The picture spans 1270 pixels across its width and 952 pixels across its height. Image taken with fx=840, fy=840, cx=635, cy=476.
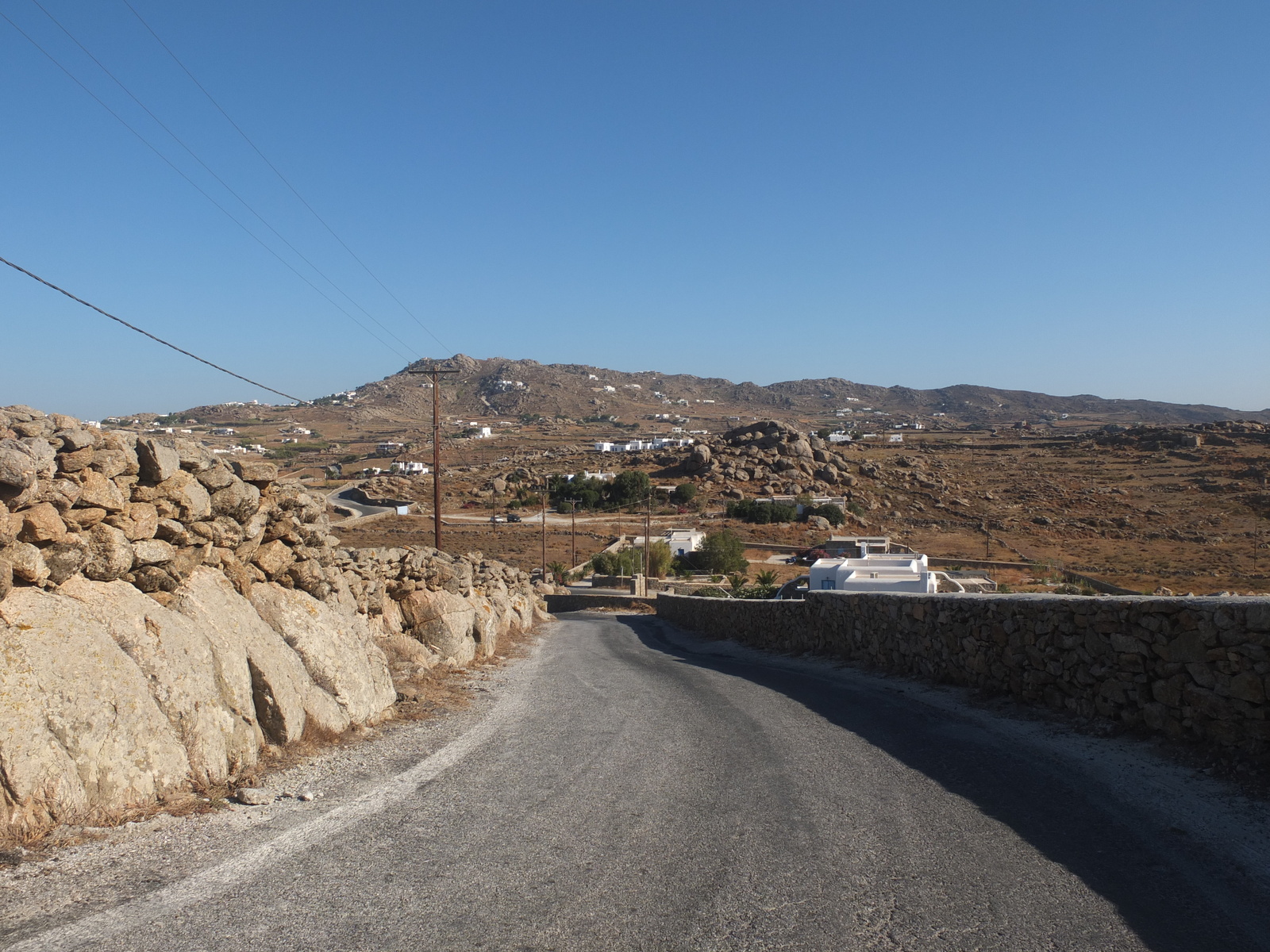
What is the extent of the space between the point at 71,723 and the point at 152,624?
114cm

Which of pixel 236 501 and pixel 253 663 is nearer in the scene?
pixel 253 663

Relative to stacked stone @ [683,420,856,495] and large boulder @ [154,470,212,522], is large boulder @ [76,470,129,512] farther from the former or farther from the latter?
stacked stone @ [683,420,856,495]

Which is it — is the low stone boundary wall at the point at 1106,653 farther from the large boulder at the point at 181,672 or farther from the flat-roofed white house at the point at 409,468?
the flat-roofed white house at the point at 409,468

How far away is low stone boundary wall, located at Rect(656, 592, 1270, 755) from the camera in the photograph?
639 cm

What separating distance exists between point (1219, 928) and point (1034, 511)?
83.2m

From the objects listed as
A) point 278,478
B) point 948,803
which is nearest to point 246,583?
point 278,478

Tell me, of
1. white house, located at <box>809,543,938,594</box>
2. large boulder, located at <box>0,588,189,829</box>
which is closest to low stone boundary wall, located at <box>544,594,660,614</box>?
white house, located at <box>809,543,938,594</box>

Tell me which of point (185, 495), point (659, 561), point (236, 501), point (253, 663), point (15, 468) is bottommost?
point (659, 561)

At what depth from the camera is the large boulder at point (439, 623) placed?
12867 millimetres

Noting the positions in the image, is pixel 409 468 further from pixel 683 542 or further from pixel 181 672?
pixel 181 672

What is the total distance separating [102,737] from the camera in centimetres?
493

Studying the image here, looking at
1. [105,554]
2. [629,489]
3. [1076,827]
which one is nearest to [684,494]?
[629,489]

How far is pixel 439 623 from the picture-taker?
13.1 m

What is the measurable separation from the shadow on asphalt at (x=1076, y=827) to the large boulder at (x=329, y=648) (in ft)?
16.1
